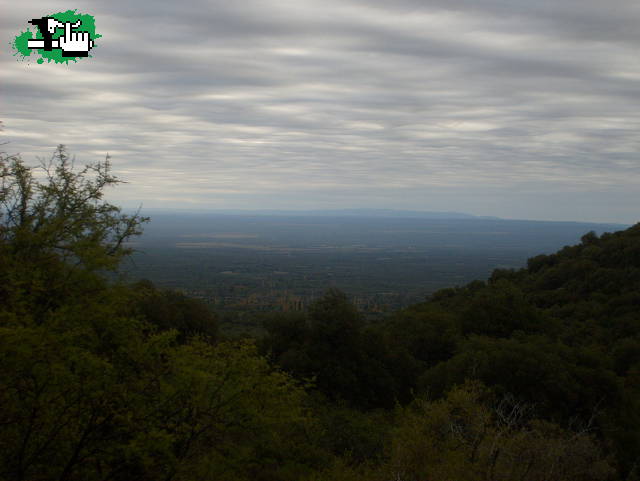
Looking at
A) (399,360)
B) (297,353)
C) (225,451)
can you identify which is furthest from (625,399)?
(225,451)

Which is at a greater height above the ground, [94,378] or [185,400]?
[94,378]

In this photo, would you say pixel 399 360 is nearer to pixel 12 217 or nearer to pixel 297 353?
pixel 297 353

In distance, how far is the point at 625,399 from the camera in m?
20.9

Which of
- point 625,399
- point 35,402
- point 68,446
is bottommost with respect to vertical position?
point 625,399

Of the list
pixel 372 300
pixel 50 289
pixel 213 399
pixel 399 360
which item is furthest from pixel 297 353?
pixel 372 300

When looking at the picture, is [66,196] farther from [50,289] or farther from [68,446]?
[68,446]

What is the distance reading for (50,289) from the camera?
977 cm

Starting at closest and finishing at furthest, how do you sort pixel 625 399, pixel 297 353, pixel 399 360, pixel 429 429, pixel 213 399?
1. pixel 213 399
2. pixel 429 429
3. pixel 625 399
4. pixel 297 353
5. pixel 399 360

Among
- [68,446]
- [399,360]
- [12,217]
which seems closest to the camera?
[68,446]

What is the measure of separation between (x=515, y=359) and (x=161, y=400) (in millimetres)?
15590

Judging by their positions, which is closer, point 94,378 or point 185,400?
point 94,378

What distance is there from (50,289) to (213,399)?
373cm

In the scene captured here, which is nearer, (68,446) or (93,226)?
(68,446)

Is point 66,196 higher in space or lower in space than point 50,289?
higher
